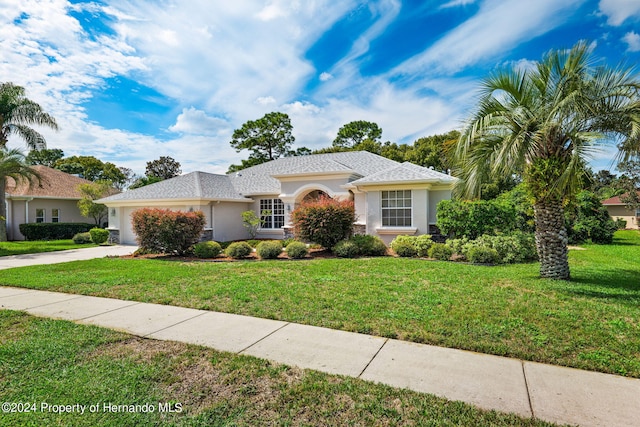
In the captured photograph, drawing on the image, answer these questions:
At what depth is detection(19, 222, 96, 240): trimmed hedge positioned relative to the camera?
2297 cm

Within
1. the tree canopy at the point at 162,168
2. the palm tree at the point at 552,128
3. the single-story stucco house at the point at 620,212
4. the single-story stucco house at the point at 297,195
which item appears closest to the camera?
the palm tree at the point at 552,128


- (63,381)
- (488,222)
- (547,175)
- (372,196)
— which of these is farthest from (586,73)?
(63,381)

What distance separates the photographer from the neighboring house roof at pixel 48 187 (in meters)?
23.5

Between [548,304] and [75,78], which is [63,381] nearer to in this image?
[548,304]

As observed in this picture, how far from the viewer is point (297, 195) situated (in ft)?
63.4

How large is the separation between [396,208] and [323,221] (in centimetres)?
423

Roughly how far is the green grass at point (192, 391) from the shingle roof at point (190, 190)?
14558mm

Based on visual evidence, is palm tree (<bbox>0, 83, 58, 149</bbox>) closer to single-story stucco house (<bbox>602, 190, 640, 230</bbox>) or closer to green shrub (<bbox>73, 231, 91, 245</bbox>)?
green shrub (<bbox>73, 231, 91, 245</bbox>)

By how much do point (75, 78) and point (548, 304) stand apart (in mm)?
16894

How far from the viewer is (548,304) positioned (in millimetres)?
6523

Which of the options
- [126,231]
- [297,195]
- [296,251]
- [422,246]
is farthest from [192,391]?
[126,231]

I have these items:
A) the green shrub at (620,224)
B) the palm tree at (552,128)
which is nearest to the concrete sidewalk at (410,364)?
the palm tree at (552,128)

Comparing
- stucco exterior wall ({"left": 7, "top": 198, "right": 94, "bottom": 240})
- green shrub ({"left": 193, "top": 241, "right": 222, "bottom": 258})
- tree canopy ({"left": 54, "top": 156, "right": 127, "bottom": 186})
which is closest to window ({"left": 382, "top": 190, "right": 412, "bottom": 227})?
green shrub ({"left": 193, "top": 241, "right": 222, "bottom": 258})

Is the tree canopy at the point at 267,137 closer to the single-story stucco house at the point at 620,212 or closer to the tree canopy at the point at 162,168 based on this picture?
the tree canopy at the point at 162,168
